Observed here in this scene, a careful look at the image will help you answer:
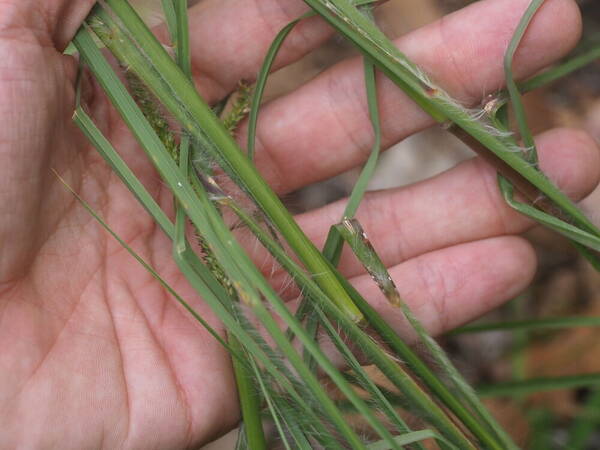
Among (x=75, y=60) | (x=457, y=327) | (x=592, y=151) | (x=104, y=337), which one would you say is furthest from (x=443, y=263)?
(x=75, y=60)

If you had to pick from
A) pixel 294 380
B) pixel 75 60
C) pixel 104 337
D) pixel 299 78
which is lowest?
pixel 294 380

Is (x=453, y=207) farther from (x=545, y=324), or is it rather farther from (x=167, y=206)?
(x=167, y=206)

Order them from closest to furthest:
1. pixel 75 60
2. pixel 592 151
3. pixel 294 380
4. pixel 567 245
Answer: pixel 294 380, pixel 75 60, pixel 592 151, pixel 567 245

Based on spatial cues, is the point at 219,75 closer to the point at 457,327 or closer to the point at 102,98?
the point at 102,98

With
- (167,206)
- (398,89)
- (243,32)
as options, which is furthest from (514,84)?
(167,206)

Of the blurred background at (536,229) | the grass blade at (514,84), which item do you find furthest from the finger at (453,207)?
the blurred background at (536,229)
